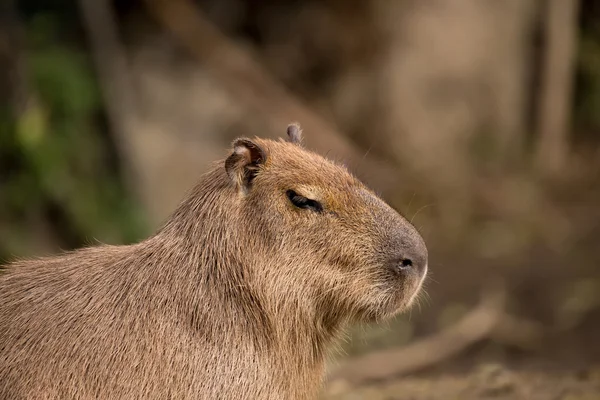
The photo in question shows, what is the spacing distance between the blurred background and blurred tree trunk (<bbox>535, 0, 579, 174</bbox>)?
24 mm

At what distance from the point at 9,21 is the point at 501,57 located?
226 inches

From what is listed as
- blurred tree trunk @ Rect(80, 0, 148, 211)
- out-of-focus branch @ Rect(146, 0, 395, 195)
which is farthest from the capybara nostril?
blurred tree trunk @ Rect(80, 0, 148, 211)

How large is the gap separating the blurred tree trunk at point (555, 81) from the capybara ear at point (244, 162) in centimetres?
804

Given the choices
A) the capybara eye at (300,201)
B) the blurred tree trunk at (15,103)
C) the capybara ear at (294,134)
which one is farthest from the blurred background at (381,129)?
the capybara eye at (300,201)

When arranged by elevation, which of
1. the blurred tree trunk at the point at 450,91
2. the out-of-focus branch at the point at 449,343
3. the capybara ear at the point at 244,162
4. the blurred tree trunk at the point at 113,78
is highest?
the blurred tree trunk at the point at 450,91

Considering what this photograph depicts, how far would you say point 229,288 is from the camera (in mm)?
3379

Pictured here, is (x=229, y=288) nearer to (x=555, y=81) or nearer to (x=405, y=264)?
(x=405, y=264)

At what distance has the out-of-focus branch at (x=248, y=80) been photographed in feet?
29.8

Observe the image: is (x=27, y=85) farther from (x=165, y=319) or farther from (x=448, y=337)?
(x=165, y=319)

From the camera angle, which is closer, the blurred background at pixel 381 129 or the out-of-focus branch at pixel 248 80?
the blurred background at pixel 381 129

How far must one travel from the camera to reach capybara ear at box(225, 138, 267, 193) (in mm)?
3375

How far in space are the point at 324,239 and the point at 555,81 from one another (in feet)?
27.7

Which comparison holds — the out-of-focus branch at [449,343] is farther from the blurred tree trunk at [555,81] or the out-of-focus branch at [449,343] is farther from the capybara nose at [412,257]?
the blurred tree trunk at [555,81]

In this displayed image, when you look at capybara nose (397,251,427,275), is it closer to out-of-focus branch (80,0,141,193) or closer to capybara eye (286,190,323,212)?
capybara eye (286,190,323,212)
